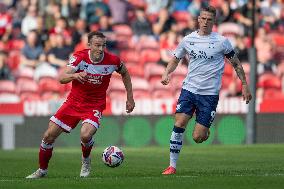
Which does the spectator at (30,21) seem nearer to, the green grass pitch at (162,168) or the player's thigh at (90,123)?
the green grass pitch at (162,168)

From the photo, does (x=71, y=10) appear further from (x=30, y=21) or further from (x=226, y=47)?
(x=226, y=47)

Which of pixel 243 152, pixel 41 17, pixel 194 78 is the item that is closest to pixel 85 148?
pixel 194 78

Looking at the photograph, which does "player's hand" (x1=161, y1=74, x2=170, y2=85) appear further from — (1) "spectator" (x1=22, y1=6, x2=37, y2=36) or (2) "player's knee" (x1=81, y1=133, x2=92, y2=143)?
(1) "spectator" (x1=22, y1=6, x2=37, y2=36)

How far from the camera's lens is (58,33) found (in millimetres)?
30875

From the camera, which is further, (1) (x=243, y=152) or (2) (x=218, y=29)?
(2) (x=218, y=29)

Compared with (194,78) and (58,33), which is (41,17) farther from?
(194,78)

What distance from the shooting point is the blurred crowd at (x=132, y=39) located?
93.8ft

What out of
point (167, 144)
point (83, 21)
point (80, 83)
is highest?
point (83, 21)

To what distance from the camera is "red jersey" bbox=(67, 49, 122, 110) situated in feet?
46.5

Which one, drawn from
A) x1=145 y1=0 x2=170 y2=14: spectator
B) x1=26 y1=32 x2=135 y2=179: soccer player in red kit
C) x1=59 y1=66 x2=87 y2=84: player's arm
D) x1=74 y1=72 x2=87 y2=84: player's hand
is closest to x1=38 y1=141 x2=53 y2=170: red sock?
x1=26 y1=32 x2=135 y2=179: soccer player in red kit

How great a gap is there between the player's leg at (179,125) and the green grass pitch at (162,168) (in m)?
0.23

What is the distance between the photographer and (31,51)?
30719 millimetres

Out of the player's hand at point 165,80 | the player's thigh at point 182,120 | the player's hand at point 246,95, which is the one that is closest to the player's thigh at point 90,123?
the player's hand at point 165,80

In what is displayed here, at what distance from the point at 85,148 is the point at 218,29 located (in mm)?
15735
